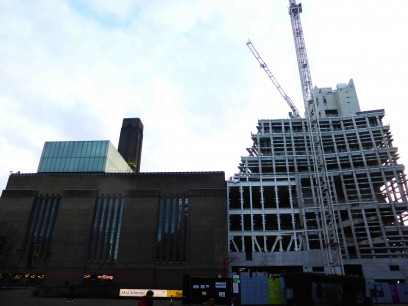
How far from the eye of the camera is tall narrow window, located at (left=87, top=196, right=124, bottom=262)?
248 feet

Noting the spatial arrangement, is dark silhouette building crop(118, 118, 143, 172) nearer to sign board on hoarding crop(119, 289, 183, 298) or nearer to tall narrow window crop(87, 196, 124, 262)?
tall narrow window crop(87, 196, 124, 262)

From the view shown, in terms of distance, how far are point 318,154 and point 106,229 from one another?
55.0 m

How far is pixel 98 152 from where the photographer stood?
9569 centimetres

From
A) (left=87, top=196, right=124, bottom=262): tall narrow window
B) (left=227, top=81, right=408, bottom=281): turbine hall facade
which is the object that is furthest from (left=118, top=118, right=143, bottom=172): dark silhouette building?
(left=227, top=81, right=408, bottom=281): turbine hall facade

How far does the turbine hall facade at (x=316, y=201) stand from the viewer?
7475 centimetres

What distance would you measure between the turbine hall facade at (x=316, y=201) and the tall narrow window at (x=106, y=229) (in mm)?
27467

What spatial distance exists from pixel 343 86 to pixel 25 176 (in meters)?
115

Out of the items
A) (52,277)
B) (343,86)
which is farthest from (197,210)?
(343,86)

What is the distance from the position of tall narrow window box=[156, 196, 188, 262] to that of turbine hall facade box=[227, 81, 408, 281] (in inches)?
470

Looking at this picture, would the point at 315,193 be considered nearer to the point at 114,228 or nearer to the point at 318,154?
the point at 318,154

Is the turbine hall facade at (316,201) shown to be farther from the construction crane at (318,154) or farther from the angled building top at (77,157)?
the angled building top at (77,157)

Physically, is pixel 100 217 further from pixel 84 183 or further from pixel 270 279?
pixel 270 279

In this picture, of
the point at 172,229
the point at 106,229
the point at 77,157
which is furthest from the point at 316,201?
the point at 77,157

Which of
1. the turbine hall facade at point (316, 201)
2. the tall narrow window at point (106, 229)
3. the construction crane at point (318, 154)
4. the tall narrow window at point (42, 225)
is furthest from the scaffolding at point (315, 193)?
the tall narrow window at point (42, 225)
